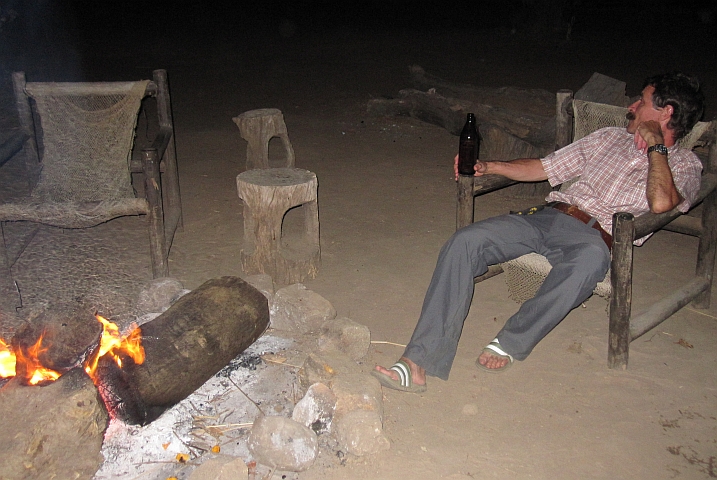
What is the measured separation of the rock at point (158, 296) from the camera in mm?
3576

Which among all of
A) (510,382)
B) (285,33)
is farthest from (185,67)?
(510,382)

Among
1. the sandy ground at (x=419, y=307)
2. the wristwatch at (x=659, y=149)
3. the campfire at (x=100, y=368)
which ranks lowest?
the sandy ground at (x=419, y=307)

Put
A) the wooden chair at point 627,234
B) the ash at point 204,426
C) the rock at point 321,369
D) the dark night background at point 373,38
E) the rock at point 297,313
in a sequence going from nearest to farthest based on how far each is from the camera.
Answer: the ash at point 204,426 → the rock at point 321,369 → the wooden chair at point 627,234 → the rock at point 297,313 → the dark night background at point 373,38

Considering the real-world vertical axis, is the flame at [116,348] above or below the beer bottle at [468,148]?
below

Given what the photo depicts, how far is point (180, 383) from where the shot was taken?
2.80 metres

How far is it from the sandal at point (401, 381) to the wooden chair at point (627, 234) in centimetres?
86

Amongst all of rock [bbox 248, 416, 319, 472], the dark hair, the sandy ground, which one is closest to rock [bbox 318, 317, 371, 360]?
the sandy ground

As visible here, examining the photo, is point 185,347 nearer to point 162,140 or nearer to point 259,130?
point 162,140

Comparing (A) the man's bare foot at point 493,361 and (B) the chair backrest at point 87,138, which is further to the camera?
(B) the chair backrest at point 87,138

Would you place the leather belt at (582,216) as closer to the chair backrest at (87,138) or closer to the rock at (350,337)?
the rock at (350,337)

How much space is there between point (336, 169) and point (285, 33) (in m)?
10.3

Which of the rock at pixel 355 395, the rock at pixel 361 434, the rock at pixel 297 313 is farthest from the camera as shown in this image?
the rock at pixel 297 313

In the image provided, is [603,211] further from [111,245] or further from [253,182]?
[111,245]

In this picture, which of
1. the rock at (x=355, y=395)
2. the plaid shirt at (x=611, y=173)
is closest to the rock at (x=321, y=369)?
the rock at (x=355, y=395)
